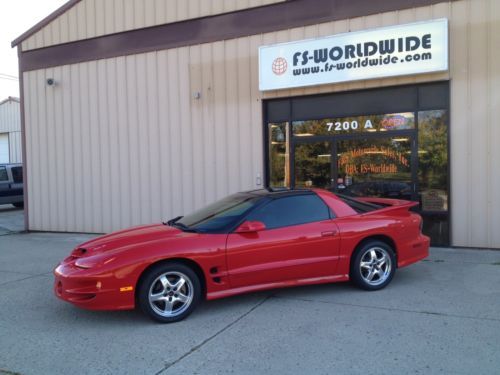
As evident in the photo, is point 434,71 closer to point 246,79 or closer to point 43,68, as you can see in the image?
point 246,79

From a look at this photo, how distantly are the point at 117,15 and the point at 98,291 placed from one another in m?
8.96

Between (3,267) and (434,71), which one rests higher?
(434,71)

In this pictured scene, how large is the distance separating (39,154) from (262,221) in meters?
9.50

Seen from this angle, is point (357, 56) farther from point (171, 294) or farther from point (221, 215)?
point (171, 294)

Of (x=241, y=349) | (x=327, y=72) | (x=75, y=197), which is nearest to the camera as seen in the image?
(x=241, y=349)

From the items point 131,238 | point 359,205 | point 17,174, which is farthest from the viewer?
point 17,174

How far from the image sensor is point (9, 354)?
4367 millimetres

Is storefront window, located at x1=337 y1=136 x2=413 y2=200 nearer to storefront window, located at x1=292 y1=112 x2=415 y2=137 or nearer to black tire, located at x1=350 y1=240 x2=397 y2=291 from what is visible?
storefront window, located at x1=292 y1=112 x2=415 y2=137

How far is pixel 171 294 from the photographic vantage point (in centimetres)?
504

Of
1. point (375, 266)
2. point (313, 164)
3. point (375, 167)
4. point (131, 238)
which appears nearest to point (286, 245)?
point (375, 266)

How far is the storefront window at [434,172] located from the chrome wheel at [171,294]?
562 centimetres

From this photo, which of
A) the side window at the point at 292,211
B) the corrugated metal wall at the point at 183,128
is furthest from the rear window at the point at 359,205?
the corrugated metal wall at the point at 183,128

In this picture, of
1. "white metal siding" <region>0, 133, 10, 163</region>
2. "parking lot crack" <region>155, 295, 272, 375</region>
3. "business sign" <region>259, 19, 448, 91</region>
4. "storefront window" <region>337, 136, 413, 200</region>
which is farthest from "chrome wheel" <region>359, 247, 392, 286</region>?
"white metal siding" <region>0, 133, 10, 163</region>

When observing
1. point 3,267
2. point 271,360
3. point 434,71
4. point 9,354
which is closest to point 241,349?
point 271,360
